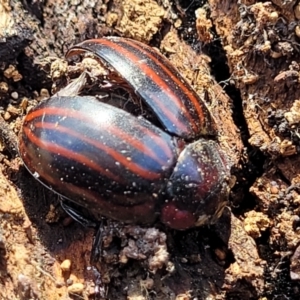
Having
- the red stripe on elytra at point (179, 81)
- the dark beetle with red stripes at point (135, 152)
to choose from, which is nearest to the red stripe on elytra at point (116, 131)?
the dark beetle with red stripes at point (135, 152)

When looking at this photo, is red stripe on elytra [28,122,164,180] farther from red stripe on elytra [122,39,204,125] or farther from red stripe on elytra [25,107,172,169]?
red stripe on elytra [122,39,204,125]

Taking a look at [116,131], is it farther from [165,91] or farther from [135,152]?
[165,91]

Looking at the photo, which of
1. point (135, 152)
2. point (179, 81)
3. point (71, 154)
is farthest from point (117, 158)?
point (179, 81)

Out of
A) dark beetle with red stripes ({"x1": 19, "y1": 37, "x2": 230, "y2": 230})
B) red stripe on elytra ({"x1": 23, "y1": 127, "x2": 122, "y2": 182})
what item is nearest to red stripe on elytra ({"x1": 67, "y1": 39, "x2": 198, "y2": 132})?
dark beetle with red stripes ({"x1": 19, "y1": 37, "x2": 230, "y2": 230})

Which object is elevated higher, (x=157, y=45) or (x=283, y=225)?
(x=157, y=45)

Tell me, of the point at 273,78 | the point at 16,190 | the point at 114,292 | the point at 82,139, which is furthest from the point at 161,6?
the point at 114,292

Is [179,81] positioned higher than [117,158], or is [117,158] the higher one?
[179,81]

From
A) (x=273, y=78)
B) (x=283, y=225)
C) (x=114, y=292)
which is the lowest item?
(x=114, y=292)

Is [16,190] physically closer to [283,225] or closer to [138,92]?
[138,92]

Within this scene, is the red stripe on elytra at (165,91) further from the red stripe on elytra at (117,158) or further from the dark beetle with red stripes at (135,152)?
the red stripe on elytra at (117,158)
